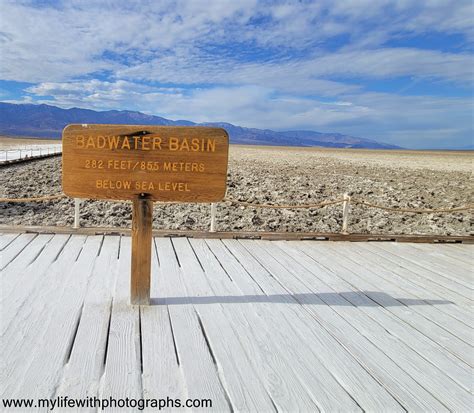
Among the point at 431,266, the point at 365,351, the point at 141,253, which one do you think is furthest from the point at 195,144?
the point at 431,266

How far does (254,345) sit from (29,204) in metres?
12.9

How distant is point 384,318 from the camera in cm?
388

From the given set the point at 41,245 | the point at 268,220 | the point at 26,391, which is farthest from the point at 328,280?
the point at 268,220

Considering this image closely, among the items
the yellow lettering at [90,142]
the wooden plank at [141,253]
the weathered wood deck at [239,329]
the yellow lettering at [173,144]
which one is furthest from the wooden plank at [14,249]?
the yellow lettering at [173,144]

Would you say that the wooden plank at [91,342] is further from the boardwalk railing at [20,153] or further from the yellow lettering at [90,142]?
the boardwalk railing at [20,153]

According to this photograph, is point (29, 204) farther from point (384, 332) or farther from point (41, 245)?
point (384, 332)

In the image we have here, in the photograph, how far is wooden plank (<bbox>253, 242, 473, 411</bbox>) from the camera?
272 centimetres

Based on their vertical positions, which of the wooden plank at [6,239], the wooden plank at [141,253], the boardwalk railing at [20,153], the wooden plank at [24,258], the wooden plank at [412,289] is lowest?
the boardwalk railing at [20,153]

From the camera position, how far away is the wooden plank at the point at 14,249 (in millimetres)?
4793

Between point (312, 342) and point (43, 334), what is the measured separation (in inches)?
80.3

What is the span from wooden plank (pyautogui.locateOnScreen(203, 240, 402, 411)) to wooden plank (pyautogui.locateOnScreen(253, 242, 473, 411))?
325 millimetres

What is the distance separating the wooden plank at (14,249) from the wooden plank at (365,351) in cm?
300

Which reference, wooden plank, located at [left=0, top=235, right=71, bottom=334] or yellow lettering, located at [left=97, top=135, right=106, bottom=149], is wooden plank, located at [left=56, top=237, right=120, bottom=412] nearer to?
wooden plank, located at [left=0, top=235, right=71, bottom=334]

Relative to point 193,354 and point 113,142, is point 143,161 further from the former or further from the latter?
point 193,354
